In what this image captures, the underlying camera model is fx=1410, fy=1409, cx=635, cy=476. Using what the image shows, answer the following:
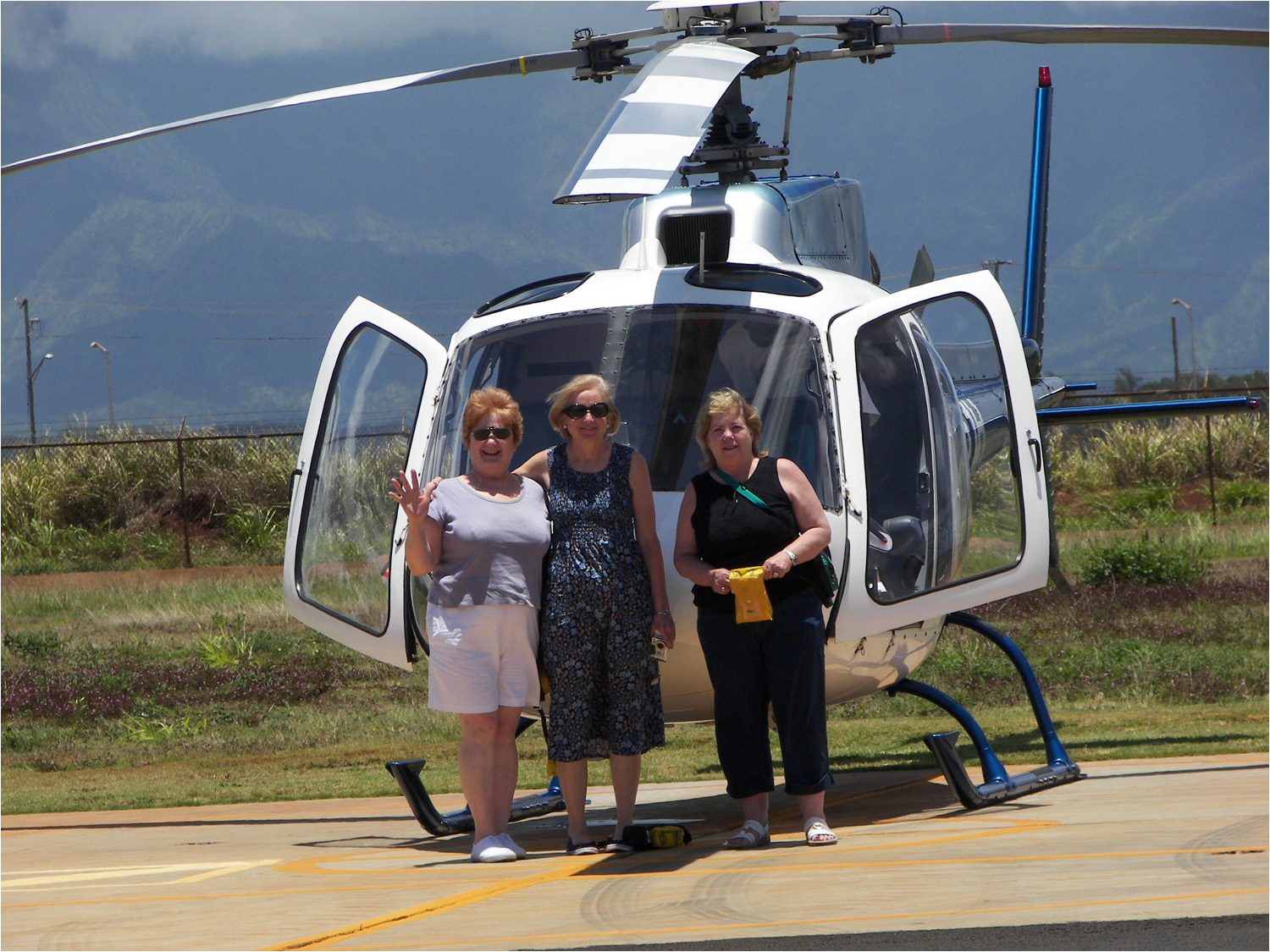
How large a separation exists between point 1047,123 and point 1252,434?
66.8 feet

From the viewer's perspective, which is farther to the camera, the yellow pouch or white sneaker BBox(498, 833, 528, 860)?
white sneaker BBox(498, 833, 528, 860)

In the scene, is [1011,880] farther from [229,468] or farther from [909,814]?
[229,468]

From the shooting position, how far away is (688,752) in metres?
8.93

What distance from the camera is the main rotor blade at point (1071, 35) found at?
593 cm

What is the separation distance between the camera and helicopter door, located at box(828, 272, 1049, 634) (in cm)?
497

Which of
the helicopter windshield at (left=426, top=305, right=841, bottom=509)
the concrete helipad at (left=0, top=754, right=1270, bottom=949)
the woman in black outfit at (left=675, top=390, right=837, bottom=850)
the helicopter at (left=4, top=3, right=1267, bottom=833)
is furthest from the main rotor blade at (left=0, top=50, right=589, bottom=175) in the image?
the concrete helipad at (left=0, top=754, right=1270, bottom=949)

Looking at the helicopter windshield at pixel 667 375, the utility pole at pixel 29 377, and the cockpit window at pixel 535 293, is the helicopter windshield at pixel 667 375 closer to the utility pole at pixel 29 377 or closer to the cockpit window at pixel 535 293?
the cockpit window at pixel 535 293

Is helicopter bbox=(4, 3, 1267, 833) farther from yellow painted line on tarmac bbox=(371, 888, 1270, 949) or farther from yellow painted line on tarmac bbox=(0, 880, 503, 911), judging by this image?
yellow painted line on tarmac bbox=(371, 888, 1270, 949)

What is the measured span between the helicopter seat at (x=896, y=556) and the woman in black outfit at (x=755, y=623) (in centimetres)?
39

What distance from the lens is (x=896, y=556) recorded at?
507 centimetres

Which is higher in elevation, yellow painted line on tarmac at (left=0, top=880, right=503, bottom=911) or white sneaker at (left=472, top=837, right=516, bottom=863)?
yellow painted line on tarmac at (left=0, top=880, right=503, bottom=911)

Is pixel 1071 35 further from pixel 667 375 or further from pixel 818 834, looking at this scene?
pixel 818 834

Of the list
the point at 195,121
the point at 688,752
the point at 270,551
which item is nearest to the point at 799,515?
the point at 195,121

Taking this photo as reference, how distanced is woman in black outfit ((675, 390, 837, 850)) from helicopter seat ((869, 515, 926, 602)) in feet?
1.28
